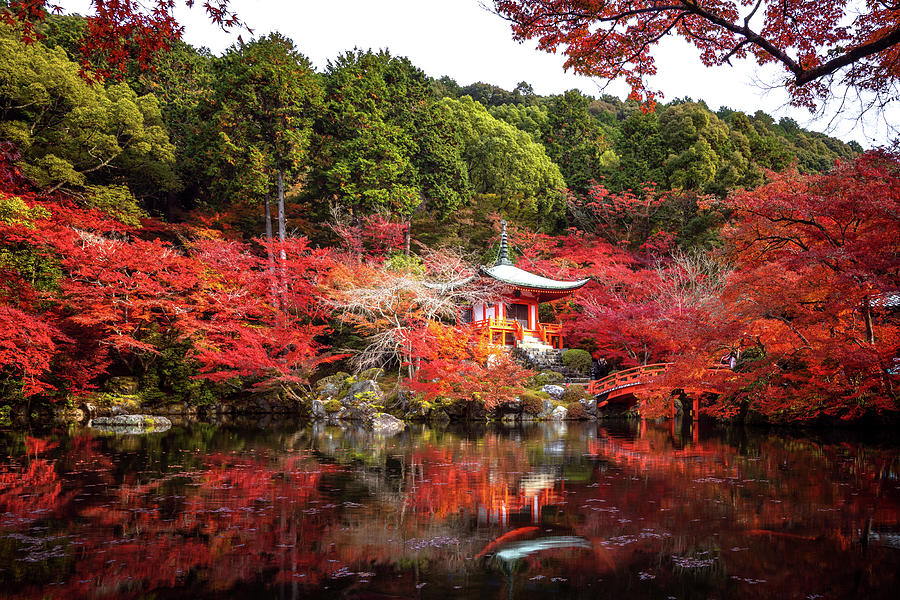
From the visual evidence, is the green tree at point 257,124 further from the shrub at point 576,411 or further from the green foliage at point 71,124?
the shrub at point 576,411

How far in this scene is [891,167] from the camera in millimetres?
7145

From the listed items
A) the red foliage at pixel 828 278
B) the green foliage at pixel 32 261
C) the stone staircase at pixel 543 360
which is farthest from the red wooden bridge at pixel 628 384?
the green foliage at pixel 32 261

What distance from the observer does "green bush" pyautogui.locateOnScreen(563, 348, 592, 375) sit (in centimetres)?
2074

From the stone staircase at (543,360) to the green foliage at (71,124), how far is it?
1498 centimetres

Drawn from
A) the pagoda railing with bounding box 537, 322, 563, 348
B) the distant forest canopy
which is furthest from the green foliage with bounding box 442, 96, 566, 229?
the pagoda railing with bounding box 537, 322, 563, 348

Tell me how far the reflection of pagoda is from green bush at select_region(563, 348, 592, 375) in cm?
124

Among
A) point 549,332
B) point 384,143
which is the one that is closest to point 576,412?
point 549,332

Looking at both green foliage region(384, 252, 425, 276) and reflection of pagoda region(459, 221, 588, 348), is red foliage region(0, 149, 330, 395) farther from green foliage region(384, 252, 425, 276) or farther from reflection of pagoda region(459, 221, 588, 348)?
reflection of pagoda region(459, 221, 588, 348)

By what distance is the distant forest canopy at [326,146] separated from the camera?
763 inches

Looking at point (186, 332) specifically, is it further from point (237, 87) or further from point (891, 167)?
point (891, 167)

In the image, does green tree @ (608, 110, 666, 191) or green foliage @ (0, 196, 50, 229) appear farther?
green tree @ (608, 110, 666, 191)

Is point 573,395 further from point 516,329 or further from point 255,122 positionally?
point 255,122

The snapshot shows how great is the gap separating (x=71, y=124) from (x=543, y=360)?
18039 mm

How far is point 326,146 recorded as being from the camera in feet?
74.8
